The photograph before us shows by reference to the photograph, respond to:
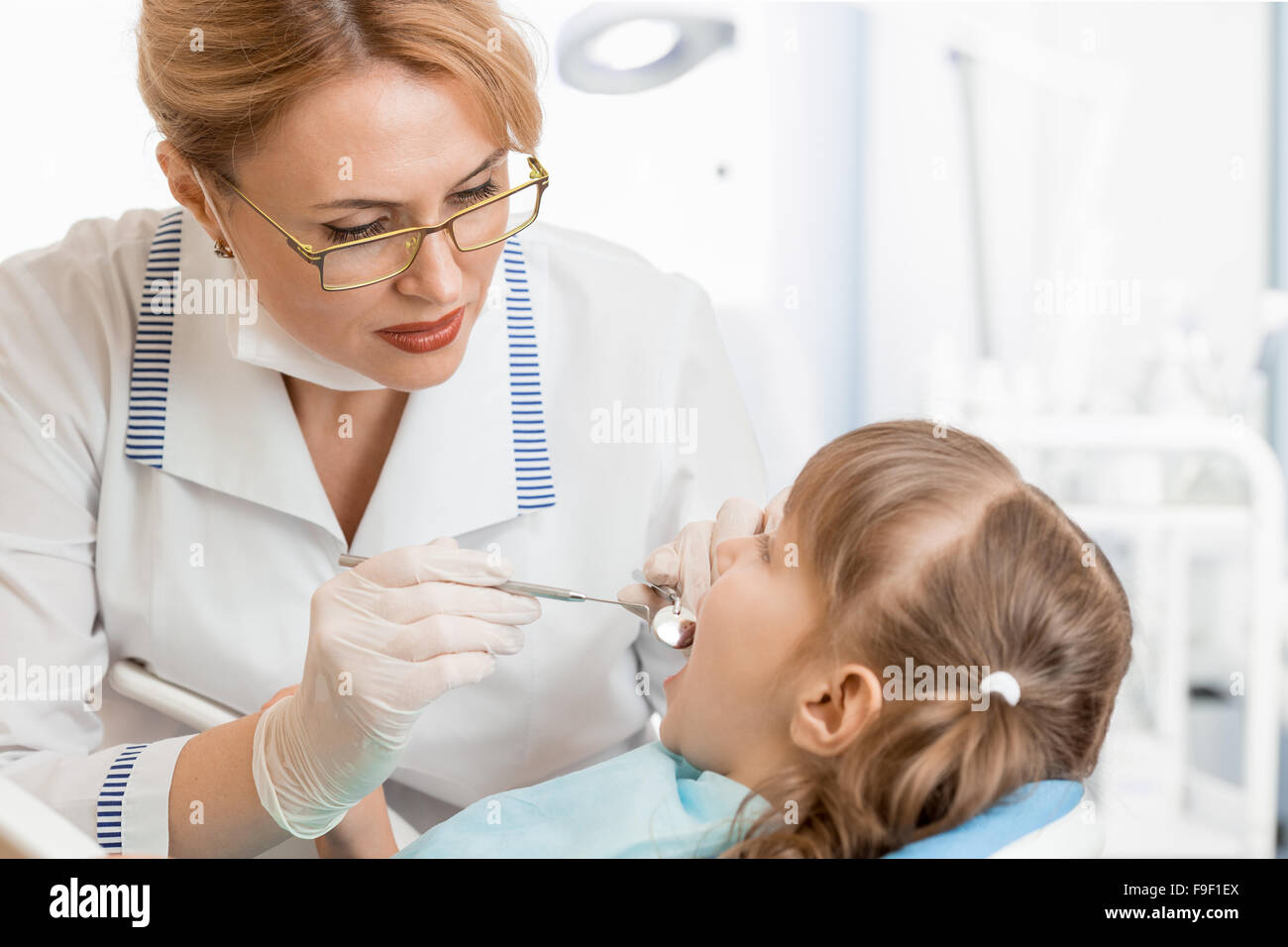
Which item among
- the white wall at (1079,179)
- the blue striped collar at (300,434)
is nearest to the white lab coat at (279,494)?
the blue striped collar at (300,434)

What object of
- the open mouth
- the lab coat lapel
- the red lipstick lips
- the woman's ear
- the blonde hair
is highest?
the blonde hair

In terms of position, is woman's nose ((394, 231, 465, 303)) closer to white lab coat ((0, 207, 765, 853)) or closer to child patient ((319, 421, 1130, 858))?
white lab coat ((0, 207, 765, 853))

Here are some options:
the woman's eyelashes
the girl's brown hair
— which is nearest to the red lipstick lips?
the woman's eyelashes

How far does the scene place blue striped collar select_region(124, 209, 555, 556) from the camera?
1344 mm

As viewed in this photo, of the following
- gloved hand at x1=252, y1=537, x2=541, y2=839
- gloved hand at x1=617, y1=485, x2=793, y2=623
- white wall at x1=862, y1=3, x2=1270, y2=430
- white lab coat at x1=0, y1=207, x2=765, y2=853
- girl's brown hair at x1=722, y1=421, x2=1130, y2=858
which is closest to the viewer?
girl's brown hair at x1=722, y1=421, x2=1130, y2=858

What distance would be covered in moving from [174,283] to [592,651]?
0.71m

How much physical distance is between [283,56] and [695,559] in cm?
66

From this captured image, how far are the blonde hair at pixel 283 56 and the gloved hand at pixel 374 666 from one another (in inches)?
18.1

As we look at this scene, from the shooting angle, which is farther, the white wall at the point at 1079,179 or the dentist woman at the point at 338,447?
the white wall at the point at 1079,179

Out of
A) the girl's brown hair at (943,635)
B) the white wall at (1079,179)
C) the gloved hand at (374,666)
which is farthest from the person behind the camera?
the white wall at (1079,179)

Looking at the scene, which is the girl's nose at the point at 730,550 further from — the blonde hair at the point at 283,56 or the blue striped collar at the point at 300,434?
the blonde hair at the point at 283,56

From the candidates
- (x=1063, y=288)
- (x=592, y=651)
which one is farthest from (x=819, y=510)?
(x=1063, y=288)

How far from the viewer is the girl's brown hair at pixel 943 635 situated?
890 mm
